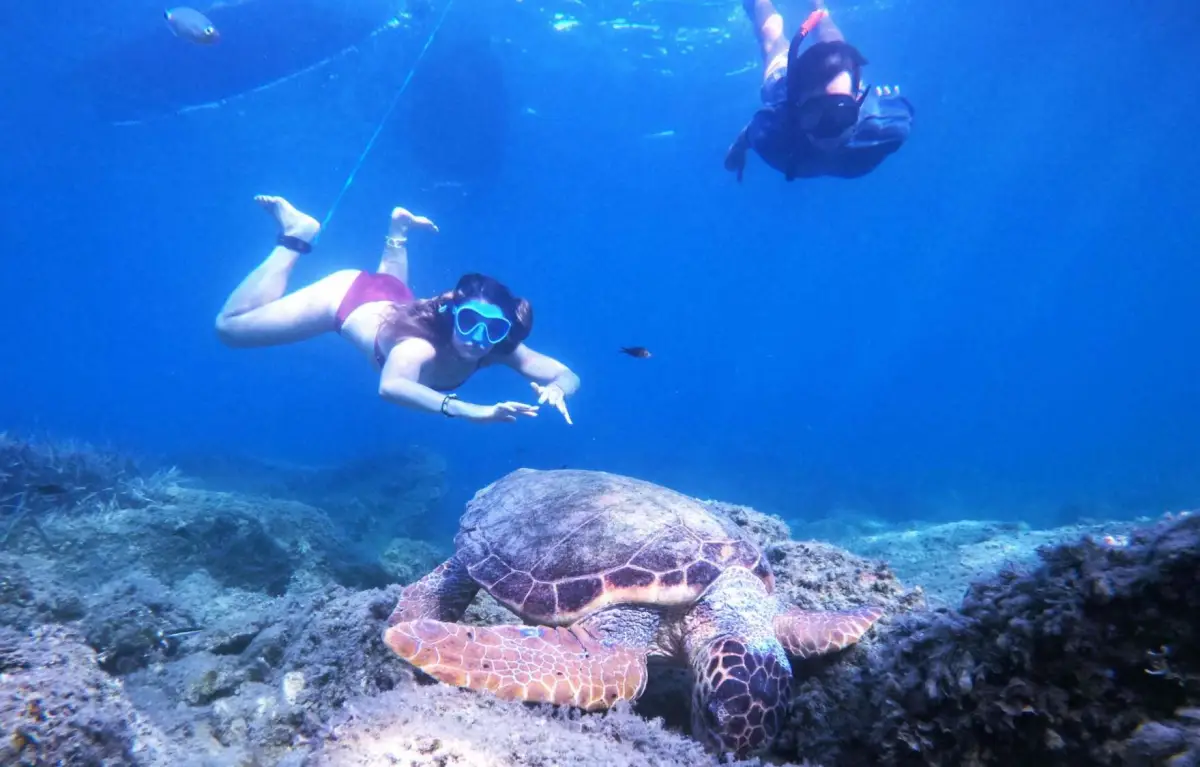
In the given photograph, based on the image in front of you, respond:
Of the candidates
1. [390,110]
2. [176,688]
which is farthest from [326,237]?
[176,688]

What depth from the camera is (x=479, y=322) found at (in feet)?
21.6

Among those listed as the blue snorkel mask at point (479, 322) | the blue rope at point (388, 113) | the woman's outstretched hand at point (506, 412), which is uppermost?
the blue rope at point (388, 113)

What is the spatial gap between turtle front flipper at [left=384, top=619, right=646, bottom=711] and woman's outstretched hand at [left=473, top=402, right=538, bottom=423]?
2.37m

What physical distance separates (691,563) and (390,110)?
28.5 meters

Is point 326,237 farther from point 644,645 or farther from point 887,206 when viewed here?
point 887,206

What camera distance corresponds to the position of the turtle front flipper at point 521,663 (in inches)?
94.7

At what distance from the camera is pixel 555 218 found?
143 feet

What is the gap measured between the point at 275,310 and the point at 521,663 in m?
7.56

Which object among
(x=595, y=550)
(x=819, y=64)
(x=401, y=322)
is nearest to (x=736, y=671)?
(x=595, y=550)

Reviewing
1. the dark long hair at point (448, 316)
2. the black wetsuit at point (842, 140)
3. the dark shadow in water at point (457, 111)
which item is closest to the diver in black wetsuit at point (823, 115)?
the black wetsuit at point (842, 140)

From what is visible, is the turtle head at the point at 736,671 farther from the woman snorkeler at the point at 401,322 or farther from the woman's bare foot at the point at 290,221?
the woman's bare foot at the point at 290,221

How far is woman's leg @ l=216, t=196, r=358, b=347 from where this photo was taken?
796 centimetres

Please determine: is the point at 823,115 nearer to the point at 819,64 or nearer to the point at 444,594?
the point at 819,64

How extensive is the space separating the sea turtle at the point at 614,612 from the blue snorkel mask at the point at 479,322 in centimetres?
306
